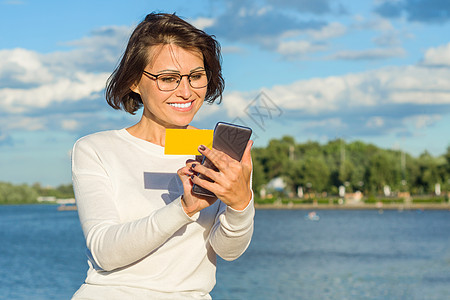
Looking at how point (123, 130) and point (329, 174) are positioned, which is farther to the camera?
point (329, 174)

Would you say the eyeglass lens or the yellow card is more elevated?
the eyeglass lens

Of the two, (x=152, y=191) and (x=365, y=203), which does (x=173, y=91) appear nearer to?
(x=152, y=191)

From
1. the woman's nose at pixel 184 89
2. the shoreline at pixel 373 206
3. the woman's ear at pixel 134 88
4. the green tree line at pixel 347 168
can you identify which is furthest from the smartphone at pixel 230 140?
the shoreline at pixel 373 206

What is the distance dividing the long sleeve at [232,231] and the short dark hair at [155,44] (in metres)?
0.68

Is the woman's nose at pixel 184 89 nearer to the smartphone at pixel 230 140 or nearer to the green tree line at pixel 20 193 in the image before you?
the smartphone at pixel 230 140

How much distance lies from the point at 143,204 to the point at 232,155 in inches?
24.4

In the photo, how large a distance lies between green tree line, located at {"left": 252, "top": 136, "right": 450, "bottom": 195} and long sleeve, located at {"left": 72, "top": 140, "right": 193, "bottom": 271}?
84373mm

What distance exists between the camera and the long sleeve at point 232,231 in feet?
7.73

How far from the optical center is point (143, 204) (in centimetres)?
258

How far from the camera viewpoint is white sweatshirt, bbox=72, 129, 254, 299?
2277mm

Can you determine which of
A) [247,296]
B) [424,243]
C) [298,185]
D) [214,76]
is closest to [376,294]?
[247,296]

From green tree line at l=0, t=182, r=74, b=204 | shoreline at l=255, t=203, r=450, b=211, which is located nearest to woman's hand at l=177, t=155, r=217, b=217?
shoreline at l=255, t=203, r=450, b=211

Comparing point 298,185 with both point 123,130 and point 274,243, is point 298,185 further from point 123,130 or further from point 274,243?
point 123,130

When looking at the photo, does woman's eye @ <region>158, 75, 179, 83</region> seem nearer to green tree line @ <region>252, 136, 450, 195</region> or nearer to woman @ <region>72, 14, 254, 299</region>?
woman @ <region>72, 14, 254, 299</region>
